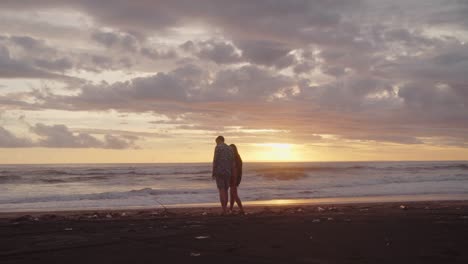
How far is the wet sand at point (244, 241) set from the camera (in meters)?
5.41

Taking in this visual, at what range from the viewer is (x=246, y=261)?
521 cm

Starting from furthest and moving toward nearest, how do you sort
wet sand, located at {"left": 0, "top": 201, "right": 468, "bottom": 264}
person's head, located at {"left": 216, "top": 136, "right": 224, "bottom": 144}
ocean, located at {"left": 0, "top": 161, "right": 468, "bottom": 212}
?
ocean, located at {"left": 0, "top": 161, "right": 468, "bottom": 212}
person's head, located at {"left": 216, "top": 136, "right": 224, "bottom": 144}
wet sand, located at {"left": 0, "top": 201, "right": 468, "bottom": 264}

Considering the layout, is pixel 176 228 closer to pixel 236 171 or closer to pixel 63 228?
pixel 63 228

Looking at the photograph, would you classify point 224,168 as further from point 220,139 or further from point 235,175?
point 220,139

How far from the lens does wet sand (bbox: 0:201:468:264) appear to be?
5410 mm

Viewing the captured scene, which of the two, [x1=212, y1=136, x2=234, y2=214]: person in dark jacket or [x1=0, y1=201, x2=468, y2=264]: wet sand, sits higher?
[x1=212, y1=136, x2=234, y2=214]: person in dark jacket

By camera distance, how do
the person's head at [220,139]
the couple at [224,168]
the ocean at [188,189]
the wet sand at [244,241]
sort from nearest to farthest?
the wet sand at [244,241] < the couple at [224,168] < the person's head at [220,139] < the ocean at [188,189]

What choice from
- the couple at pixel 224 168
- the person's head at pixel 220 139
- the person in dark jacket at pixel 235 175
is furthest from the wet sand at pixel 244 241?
the person's head at pixel 220 139

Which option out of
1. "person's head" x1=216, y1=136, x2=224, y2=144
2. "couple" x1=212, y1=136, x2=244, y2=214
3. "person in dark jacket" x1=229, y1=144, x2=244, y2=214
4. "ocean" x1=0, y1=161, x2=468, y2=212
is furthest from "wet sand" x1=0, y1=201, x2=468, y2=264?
"ocean" x1=0, y1=161, x2=468, y2=212

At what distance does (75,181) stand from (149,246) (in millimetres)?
33216

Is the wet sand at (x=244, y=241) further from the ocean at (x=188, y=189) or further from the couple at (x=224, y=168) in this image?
the ocean at (x=188, y=189)

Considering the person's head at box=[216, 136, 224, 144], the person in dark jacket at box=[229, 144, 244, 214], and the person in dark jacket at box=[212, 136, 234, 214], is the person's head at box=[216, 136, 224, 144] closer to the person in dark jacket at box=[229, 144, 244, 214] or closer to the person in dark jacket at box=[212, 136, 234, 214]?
the person in dark jacket at box=[212, 136, 234, 214]

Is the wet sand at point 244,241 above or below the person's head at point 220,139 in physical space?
below

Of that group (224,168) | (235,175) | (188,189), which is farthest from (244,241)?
(188,189)
